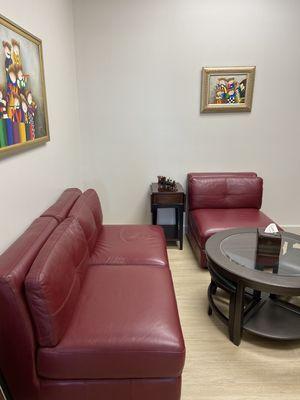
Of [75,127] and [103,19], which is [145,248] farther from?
[103,19]

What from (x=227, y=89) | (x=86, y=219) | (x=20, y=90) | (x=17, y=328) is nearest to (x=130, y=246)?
(x=86, y=219)

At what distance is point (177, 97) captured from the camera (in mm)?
3213

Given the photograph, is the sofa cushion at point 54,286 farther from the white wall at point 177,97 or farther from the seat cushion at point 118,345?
the white wall at point 177,97

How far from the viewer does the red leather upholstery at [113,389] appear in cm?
134

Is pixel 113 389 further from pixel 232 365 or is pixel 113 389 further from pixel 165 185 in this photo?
pixel 165 185

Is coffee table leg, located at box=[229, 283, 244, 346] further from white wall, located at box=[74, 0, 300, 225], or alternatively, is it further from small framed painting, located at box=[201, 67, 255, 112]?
small framed painting, located at box=[201, 67, 255, 112]

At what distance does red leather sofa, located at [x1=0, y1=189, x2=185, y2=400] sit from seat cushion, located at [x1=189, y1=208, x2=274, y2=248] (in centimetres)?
116

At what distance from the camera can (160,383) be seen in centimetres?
134

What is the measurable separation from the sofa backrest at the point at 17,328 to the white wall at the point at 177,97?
213 centimetres

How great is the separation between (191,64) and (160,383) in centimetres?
293

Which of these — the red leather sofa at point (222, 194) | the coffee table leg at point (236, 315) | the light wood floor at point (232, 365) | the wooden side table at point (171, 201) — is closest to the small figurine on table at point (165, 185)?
the wooden side table at point (171, 201)

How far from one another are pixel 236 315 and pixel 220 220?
1.12 metres

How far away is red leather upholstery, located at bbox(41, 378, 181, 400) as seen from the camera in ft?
4.40

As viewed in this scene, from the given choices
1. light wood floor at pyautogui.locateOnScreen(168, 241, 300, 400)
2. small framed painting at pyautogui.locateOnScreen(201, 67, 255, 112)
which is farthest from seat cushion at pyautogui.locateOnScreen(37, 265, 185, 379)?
small framed painting at pyautogui.locateOnScreen(201, 67, 255, 112)
